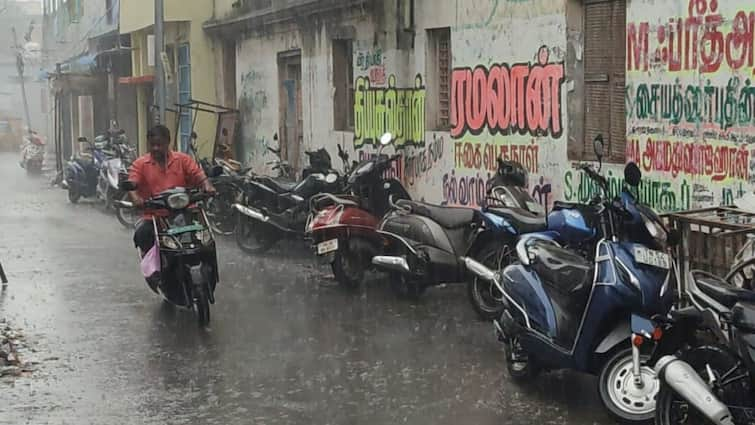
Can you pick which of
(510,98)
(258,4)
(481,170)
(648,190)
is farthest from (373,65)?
(648,190)

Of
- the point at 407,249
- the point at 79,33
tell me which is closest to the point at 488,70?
the point at 407,249

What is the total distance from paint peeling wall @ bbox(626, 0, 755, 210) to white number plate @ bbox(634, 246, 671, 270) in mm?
2873

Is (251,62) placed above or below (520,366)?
above

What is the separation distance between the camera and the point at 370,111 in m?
17.0

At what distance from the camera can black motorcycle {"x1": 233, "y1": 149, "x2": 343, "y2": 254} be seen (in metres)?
14.2

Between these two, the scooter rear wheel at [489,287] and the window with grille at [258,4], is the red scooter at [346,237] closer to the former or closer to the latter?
the scooter rear wheel at [489,287]

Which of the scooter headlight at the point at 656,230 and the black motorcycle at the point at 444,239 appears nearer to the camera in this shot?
the scooter headlight at the point at 656,230

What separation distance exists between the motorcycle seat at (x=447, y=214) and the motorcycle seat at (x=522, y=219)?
3.53 feet

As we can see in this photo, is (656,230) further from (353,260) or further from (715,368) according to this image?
(353,260)

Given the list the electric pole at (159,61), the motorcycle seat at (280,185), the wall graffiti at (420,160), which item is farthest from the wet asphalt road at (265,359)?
the electric pole at (159,61)

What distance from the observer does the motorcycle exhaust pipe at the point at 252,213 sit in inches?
576

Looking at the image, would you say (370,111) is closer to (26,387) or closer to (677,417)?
(26,387)

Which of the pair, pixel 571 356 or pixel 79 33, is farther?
pixel 79 33

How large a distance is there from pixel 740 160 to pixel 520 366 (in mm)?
2910
